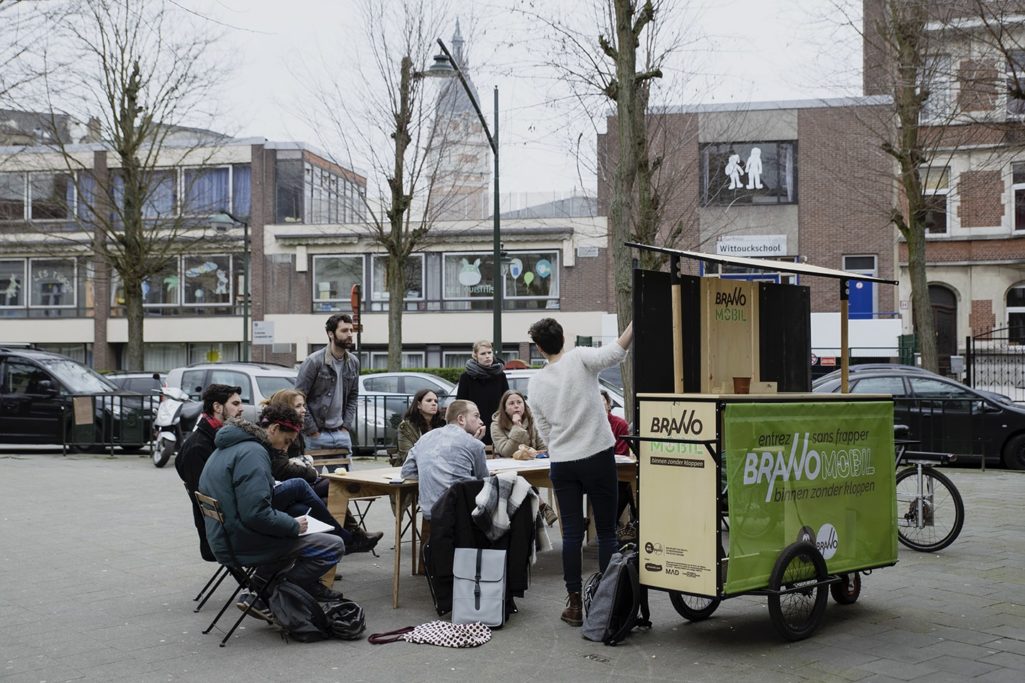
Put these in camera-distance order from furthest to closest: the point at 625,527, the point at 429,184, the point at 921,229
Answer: the point at 429,184, the point at 921,229, the point at 625,527

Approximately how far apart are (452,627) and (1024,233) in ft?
106

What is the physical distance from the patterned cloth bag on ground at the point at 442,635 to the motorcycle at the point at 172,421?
1192 centimetres

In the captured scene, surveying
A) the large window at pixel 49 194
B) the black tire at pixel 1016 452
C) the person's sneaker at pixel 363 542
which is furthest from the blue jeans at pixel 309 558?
the large window at pixel 49 194

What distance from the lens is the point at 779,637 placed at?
6520mm

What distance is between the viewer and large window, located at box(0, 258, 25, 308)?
45.5m

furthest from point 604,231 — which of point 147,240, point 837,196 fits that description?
point 147,240

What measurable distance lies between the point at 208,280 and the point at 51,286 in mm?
7141

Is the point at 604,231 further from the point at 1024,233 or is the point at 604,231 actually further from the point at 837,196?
the point at 1024,233

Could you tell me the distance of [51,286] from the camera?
45406mm

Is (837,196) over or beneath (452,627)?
over

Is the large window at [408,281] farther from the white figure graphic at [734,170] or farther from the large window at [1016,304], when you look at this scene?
the large window at [1016,304]

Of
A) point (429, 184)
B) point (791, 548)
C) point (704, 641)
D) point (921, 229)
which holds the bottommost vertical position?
point (704, 641)

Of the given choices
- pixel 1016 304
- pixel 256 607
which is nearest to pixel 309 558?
pixel 256 607

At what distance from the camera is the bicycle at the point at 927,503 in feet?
30.1
